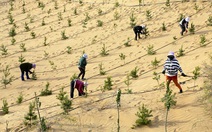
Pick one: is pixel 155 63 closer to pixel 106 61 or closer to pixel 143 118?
pixel 106 61

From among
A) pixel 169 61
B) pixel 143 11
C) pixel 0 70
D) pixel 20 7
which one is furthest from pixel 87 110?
pixel 20 7

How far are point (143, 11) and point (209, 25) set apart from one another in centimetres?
486

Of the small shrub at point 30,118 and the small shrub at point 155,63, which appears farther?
the small shrub at point 155,63

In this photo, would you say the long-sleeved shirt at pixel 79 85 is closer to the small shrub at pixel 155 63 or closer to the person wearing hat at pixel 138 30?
the small shrub at pixel 155 63

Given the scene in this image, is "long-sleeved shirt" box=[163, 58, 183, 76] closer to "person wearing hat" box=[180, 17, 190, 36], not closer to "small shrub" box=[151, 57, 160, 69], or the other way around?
"small shrub" box=[151, 57, 160, 69]

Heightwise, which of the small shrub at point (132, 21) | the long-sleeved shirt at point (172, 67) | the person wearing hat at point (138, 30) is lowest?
the long-sleeved shirt at point (172, 67)

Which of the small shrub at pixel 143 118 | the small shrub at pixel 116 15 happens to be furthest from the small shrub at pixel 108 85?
the small shrub at pixel 116 15

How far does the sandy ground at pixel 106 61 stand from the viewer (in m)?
9.23

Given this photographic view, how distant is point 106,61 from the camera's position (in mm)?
15094

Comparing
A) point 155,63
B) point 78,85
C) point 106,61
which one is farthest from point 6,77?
point 155,63

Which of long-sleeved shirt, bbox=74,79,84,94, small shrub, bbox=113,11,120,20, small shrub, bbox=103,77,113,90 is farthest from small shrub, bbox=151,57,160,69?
small shrub, bbox=113,11,120,20

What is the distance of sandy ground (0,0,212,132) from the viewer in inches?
363

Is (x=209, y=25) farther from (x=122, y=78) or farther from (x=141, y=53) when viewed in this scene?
(x=122, y=78)

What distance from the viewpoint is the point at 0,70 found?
1574cm
